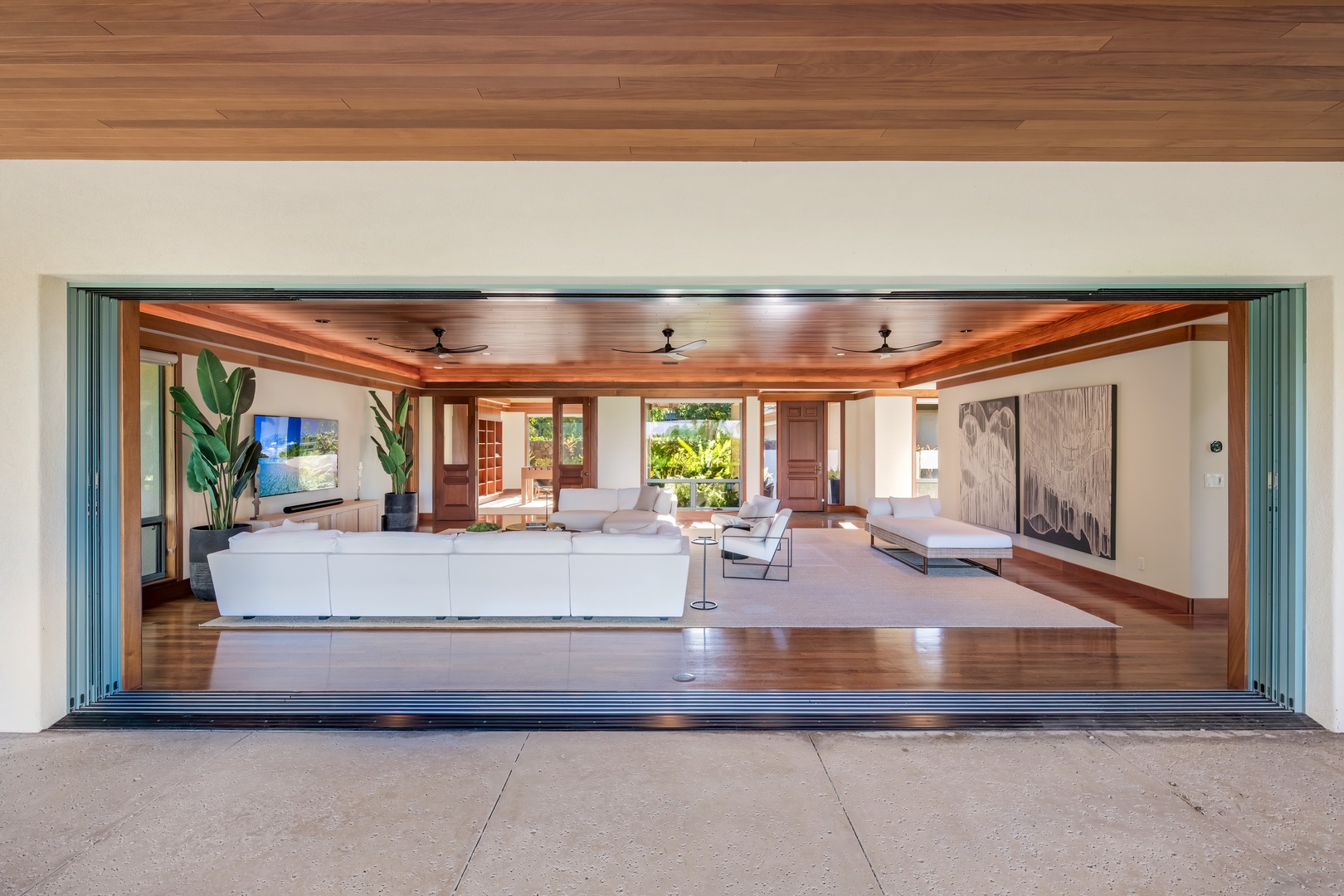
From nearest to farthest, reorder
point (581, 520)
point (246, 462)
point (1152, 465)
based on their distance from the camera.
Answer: point (1152, 465) < point (246, 462) < point (581, 520)

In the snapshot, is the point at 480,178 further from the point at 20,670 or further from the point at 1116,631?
the point at 1116,631

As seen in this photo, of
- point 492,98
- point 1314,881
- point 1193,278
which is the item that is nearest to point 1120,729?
point 1314,881

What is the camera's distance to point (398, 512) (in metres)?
9.23

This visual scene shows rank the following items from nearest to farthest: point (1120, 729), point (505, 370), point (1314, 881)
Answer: point (1314, 881) < point (1120, 729) < point (505, 370)

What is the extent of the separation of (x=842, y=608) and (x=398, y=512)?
21.7 feet

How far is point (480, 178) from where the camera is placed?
125 inches

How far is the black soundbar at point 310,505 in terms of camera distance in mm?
7383

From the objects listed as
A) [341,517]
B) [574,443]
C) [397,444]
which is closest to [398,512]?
[397,444]

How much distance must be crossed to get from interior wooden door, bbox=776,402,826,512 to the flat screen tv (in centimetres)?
782

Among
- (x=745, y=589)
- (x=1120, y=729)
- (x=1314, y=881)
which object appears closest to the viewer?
(x=1314, y=881)

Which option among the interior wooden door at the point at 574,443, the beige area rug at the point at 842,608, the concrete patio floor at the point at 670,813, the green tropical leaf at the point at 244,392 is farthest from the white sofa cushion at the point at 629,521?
the concrete patio floor at the point at 670,813

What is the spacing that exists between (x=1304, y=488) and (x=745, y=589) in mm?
3845

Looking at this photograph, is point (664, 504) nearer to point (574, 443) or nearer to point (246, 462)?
point (574, 443)

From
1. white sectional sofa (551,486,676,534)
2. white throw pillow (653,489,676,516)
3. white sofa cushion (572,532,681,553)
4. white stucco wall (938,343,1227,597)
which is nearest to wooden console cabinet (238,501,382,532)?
white sectional sofa (551,486,676,534)
